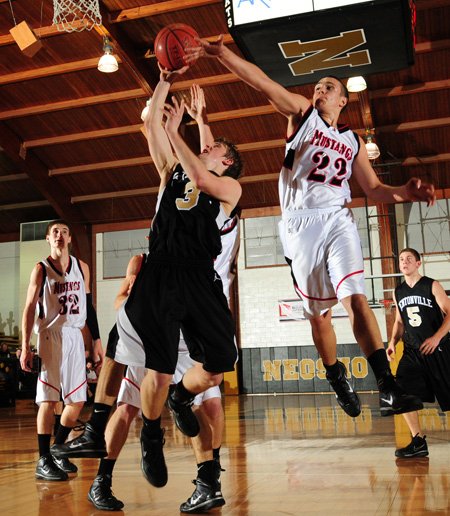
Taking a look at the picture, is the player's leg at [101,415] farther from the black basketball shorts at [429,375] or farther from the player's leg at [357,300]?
the black basketball shorts at [429,375]

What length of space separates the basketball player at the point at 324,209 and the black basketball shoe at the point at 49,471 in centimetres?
216

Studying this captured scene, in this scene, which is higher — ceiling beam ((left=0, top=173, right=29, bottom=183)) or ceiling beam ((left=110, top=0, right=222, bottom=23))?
ceiling beam ((left=110, top=0, right=222, bottom=23))

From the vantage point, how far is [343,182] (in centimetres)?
411

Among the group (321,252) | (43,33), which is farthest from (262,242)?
(321,252)

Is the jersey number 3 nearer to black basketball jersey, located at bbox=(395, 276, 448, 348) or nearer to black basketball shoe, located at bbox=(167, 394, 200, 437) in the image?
black basketball shoe, located at bbox=(167, 394, 200, 437)

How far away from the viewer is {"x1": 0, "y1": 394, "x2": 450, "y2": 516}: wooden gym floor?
11.9ft

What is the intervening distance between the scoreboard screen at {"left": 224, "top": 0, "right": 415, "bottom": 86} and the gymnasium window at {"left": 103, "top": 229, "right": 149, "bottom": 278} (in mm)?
13130

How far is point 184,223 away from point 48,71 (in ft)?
40.1

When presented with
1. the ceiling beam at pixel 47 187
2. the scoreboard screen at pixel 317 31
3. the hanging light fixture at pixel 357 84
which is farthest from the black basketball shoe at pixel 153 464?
the ceiling beam at pixel 47 187

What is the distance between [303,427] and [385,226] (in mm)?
10143

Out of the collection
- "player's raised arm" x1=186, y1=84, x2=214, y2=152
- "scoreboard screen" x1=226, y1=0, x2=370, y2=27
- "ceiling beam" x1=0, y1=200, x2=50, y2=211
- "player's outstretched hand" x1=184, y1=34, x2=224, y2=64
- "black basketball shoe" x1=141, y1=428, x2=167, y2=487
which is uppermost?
"ceiling beam" x1=0, y1=200, x2=50, y2=211

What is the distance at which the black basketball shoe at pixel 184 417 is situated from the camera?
366 cm

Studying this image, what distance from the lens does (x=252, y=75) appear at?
3896 millimetres

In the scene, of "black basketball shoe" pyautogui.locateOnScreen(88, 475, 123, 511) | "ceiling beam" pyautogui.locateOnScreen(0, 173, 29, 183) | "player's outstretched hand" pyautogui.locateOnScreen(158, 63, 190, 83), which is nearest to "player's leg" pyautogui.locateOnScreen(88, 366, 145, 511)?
"black basketball shoe" pyautogui.locateOnScreen(88, 475, 123, 511)
